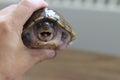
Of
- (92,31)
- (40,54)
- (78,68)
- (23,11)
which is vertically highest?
(23,11)

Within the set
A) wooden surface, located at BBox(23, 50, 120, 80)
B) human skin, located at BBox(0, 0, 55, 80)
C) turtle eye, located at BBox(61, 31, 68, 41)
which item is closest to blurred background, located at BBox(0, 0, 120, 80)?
wooden surface, located at BBox(23, 50, 120, 80)

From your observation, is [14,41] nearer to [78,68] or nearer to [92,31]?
[78,68]

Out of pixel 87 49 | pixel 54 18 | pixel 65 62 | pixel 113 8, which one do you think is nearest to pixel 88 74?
pixel 65 62

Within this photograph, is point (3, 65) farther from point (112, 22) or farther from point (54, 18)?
point (112, 22)

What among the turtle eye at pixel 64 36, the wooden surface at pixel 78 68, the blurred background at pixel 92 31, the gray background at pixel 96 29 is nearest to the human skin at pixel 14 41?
the turtle eye at pixel 64 36

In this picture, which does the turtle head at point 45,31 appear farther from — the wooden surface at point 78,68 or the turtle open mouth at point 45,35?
the wooden surface at point 78,68

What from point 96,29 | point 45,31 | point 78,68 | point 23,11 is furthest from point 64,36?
point 96,29

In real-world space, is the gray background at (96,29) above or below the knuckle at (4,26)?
below
